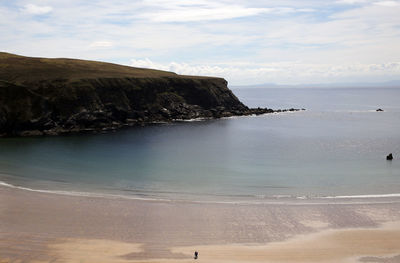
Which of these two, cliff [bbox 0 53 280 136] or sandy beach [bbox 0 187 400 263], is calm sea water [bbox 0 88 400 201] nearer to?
sandy beach [bbox 0 187 400 263]

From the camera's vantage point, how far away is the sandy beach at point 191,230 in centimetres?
2745

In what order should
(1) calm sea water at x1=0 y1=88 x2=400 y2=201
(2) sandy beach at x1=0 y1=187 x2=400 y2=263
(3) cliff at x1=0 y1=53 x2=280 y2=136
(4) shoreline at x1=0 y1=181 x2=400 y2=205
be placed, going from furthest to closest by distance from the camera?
(3) cliff at x1=0 y1=53 x2=280 y2=136, (1) calm sea water at x1=0 y1=88 x2=400 y2=201, (4) shoreline at x1=0 y1=181 x2=400 y2=205, (2) sandy beach at x1=0 y1=187 x2=400 y2=263

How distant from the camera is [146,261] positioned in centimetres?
2653

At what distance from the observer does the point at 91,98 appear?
358 ft

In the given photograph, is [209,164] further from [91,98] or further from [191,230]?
[91,98]

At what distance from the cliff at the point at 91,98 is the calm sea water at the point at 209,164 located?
11.6 m

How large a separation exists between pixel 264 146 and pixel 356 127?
4418 cm

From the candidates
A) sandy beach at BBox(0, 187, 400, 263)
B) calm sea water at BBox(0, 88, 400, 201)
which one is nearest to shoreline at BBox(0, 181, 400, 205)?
sandy beach at BBox(0, 187, 400, 263)

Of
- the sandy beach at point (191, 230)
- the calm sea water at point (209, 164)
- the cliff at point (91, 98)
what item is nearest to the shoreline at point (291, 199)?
the sandy beach at point (191, 230)

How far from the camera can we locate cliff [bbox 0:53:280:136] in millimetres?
97312

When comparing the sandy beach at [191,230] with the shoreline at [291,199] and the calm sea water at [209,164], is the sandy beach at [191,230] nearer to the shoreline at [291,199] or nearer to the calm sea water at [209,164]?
the shoreline at [291,199]

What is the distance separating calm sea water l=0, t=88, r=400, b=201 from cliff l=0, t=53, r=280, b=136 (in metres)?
11.6

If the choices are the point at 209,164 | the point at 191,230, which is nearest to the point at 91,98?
the point at 209,164

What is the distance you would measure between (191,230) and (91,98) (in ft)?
277
